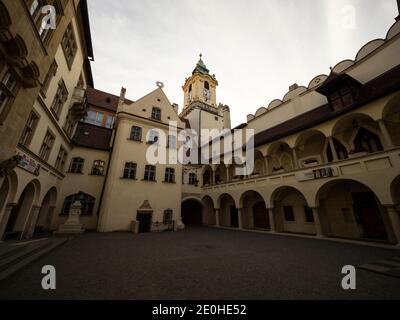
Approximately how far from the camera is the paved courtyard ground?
155 inches

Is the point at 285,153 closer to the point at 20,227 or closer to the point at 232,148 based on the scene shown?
the point at 232,148

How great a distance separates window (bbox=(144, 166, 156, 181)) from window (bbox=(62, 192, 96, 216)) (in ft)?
17.4

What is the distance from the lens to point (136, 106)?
58.9 feet

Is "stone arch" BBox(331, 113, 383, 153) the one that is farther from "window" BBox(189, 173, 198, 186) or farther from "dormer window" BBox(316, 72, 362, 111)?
"window" BBox(189, 173, 198, 186)

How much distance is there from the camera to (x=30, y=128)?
8688mm

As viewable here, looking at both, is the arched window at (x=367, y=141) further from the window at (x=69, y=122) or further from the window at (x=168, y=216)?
the window at (x=69, y=122)

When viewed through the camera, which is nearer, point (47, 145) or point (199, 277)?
point (199, 277)

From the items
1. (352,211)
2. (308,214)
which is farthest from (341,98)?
(308,214)

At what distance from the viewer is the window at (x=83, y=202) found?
14985mm

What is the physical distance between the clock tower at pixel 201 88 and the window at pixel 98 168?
875 inches

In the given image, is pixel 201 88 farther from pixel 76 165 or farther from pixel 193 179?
pixel 76 165

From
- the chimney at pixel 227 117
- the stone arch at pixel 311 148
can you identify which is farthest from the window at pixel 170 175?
the chimney at pixel 227 117

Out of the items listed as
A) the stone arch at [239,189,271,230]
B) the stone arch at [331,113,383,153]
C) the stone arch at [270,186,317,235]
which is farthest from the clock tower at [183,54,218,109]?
the stone arch at [331,113,383,153]

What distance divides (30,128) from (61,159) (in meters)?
6.46
